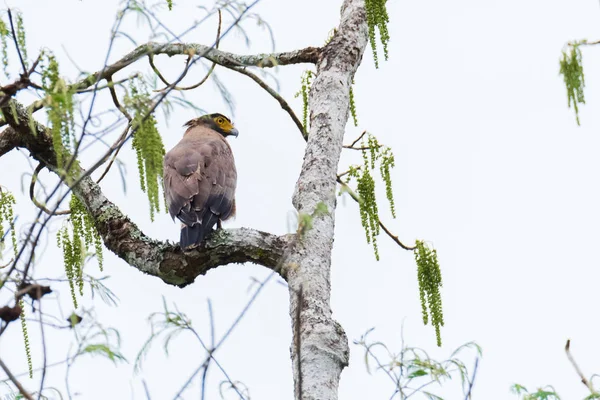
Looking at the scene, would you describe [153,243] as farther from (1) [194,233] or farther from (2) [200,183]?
(2) [200,183]

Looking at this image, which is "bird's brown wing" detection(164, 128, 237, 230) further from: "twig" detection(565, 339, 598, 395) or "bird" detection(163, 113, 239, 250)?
"twig" detection(565, 339, 598, 395)

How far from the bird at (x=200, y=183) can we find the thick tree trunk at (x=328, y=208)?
802 millimetres

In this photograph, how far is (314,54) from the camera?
4.95 m

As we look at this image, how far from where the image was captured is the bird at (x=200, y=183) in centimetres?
530

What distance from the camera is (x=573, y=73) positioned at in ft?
10.7

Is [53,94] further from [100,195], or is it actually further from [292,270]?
[100,195]

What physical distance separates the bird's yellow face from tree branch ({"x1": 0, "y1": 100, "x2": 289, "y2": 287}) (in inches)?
105

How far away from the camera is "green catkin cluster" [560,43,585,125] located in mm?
3177

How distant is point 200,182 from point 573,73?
302 cm

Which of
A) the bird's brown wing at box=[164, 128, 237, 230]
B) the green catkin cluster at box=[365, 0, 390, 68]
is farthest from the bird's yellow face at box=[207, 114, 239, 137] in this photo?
the green catkin cluster at box=[365, 0, 390, 68]

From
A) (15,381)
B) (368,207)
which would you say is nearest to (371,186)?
(368,207)

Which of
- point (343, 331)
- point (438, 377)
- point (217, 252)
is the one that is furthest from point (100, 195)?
point (438, 377)

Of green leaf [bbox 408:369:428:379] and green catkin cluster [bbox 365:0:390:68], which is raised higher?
green catkin cluster [bbox 365:0:390:68]

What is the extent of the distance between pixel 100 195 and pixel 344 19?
4.87 ft
